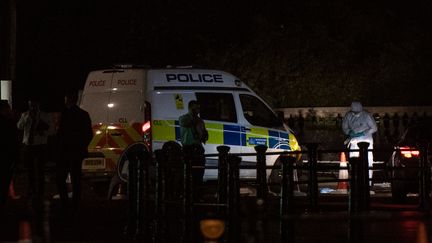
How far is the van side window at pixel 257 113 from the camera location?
19609 mm

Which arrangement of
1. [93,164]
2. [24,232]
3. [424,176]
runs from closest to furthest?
[24,232], [424,176], [93,164]

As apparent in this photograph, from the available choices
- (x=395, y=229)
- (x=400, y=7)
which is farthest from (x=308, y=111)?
(x=395, y=229)

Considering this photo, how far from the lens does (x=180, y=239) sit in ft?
39.3

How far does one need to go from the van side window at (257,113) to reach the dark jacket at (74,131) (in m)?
4.59

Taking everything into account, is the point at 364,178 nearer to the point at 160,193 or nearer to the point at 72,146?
the point at 160,193

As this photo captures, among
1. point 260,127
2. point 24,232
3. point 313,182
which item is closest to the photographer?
point 24,232

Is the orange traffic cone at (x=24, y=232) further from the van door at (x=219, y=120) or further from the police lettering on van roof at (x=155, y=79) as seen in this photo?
the van door at (x=219, y=120)

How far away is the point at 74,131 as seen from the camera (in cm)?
1554

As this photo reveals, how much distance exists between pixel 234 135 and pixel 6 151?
520 cm

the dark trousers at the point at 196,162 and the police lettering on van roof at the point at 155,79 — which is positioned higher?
the police lettering on van roof at the point at 155,79

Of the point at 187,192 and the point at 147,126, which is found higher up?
the point at 147,126

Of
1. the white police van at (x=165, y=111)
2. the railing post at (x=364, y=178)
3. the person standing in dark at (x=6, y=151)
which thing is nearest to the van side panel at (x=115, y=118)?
the white police van at (x=165, y=111)

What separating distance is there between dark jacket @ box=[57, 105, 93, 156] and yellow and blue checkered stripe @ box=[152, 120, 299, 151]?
9.50 ft

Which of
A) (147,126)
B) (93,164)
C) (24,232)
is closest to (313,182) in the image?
(24,232)
